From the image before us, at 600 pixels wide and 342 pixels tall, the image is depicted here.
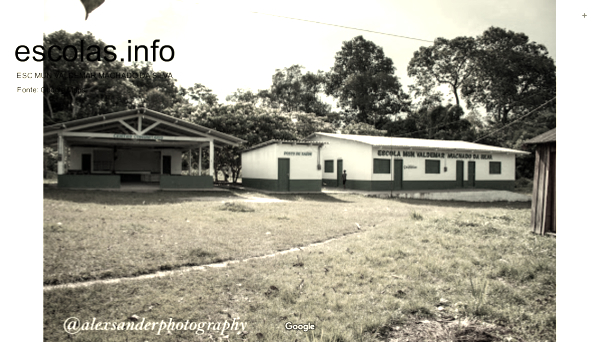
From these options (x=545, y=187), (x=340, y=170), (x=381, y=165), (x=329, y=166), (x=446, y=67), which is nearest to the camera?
(x=545, y=187)

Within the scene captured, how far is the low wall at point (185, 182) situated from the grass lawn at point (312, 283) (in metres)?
9.33

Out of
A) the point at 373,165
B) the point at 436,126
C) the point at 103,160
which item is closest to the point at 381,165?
the point at 373,165

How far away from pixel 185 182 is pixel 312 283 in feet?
46.5

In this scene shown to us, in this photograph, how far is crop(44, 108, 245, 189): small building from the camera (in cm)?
1599

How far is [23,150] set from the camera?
337cm

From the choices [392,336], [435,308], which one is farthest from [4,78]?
[435,308]

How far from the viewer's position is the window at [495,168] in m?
24.9

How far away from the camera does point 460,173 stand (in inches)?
928

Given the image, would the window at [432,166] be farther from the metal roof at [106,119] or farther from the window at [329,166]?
the metal roof at [106,119]

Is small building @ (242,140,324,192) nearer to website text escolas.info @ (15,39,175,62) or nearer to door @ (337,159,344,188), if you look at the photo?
door @ (337,159,344,188)

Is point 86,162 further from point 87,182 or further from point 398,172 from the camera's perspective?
point 398,172

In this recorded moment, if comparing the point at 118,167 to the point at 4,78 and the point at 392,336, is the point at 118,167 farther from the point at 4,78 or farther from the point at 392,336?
the point at 392,336

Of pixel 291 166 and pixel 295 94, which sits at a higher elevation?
pixel 295 94

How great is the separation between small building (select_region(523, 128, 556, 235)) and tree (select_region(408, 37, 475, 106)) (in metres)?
2.87
